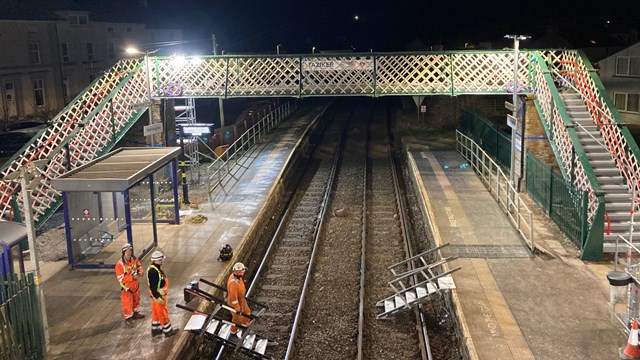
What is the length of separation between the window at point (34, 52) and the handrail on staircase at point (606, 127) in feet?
104

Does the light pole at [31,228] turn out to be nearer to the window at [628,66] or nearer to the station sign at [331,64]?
the station sign at [331,64]

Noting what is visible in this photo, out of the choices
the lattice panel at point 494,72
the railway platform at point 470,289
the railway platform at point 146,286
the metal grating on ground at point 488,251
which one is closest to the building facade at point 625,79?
the lattice panel at point 494,72

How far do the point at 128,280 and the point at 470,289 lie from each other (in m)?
6.45

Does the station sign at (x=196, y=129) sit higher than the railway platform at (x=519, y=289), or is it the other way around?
the station sign at (x=196, y=129)

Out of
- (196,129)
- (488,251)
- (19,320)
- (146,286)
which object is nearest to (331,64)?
(196,129)

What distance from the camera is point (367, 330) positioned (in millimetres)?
11844

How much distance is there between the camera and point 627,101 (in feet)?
107

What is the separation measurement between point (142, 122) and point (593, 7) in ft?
161

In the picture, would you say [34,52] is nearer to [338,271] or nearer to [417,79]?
[417,79]

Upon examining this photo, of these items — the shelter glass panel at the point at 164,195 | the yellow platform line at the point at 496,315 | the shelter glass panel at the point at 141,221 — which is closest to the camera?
the yellow platform line at the point at 496,315

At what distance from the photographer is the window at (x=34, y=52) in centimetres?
3830

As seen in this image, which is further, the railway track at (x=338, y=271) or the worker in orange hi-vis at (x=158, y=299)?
the railway track at (x=338, y=271)

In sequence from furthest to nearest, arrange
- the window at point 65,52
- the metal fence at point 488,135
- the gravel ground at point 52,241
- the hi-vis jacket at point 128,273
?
the window at point 65,52 < the metal fence at point 488,135 < the gravel ground at point 52,241 < the hi-vis jacket at point 128,273

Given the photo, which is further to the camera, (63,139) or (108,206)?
(63,139)
